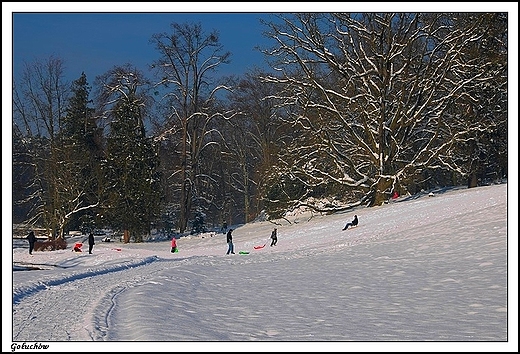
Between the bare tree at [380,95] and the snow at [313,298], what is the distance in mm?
9011

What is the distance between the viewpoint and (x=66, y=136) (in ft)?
146

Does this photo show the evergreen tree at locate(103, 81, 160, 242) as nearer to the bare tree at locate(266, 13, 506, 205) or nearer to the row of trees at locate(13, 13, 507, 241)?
the row of trees at locate(13, 13, 507, 241)

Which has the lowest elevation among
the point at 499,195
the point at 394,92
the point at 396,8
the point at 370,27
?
the point at 499,195

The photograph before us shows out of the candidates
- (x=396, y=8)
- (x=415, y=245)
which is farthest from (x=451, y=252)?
(x=396, y=8)

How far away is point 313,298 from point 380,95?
21.7 metres

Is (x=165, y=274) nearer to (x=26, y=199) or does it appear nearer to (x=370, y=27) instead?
(x=370, y=27)

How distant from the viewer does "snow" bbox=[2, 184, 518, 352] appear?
7.68 m

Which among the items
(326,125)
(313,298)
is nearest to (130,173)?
(326,125)

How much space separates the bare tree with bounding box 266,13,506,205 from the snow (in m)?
9.01

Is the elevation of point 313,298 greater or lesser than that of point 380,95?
lesser

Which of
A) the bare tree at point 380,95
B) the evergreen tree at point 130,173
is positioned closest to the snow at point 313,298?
the bare tree at point 380,95

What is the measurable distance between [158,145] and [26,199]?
40.1 feet

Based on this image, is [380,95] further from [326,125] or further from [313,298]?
[313,298]

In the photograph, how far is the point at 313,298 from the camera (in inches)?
459
